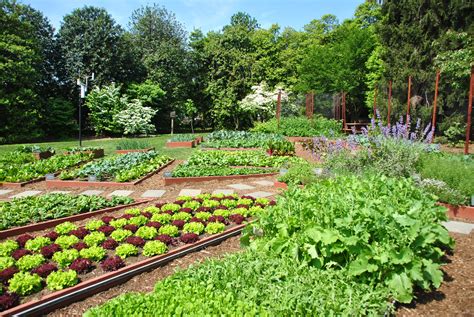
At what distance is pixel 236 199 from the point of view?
596 cm

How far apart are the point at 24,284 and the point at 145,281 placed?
104 cm

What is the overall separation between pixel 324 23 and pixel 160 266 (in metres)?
34.0

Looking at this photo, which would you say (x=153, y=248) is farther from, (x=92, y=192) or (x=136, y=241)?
(x=92, y=192)

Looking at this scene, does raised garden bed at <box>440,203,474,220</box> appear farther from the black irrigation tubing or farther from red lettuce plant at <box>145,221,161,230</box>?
red lettuce plant at <box>145,221,161,230</box>

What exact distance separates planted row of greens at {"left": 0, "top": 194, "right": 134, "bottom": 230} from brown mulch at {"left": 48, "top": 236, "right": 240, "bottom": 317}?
2.37m

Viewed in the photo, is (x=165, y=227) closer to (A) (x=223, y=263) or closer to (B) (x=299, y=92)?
(A) (x=223, y=263)

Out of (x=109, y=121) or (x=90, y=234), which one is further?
(x=109, y=121)

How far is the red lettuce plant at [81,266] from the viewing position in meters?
3.37

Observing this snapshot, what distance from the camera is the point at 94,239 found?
4.07m

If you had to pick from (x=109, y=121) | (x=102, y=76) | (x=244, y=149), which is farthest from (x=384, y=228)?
(x=102, y=76)

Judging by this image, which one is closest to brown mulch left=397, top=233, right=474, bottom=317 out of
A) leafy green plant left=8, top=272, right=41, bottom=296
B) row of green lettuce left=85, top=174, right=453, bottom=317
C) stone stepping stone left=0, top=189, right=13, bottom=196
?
row of green lettuce left=85, top=174, right=453, bottom=317

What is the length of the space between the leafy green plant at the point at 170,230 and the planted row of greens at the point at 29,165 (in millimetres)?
5569

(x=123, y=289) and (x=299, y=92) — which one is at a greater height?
(x=299, y=92)

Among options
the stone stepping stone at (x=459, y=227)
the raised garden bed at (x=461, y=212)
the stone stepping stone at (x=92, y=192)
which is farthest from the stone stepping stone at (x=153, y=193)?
the raised garden bed at (x=461, y=212)
